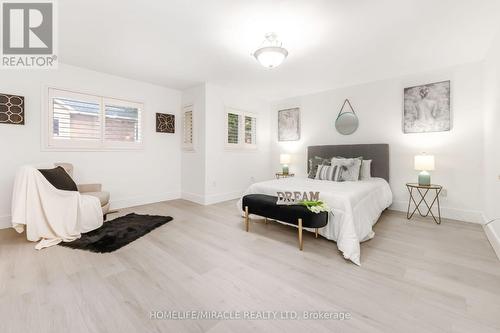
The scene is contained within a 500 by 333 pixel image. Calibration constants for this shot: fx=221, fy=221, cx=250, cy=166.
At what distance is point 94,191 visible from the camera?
11.5ft

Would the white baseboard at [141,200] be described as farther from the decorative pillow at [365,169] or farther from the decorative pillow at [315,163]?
the decorative pillow at [365,169]

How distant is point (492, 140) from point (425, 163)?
78cm

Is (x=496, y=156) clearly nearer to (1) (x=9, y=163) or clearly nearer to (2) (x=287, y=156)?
(2) (x=287, y=156)

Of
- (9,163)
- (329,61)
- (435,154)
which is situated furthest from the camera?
(435,154)

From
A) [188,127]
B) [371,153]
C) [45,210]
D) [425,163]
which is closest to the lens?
[45,210]

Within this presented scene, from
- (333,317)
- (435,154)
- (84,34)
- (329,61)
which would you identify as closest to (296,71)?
(329,61)

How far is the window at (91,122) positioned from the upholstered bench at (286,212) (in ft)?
9.45

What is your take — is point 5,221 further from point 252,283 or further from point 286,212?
point 286,212

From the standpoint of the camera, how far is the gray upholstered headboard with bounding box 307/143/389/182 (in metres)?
4.13

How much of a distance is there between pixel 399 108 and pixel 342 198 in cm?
268

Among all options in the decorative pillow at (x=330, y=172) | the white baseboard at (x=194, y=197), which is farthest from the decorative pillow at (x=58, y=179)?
the decorative pillow at (x=330, y=172)

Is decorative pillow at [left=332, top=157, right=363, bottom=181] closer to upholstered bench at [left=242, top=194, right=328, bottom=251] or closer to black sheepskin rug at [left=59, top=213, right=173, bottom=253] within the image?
upholstered bench at [left=242, top=194, right=328, bottom=251]

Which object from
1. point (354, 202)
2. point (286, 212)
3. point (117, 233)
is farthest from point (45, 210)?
point (354, 202)

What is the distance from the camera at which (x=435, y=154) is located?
372cm
